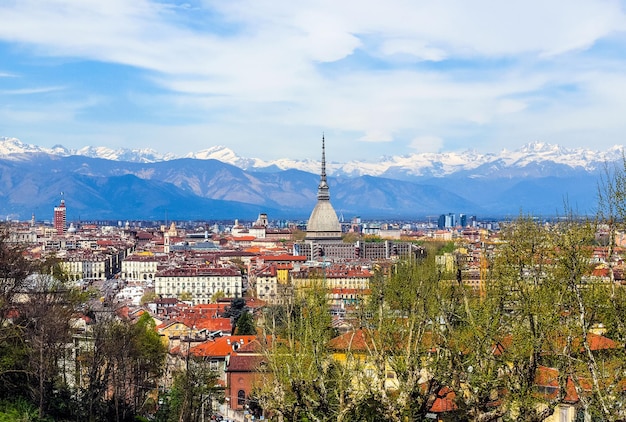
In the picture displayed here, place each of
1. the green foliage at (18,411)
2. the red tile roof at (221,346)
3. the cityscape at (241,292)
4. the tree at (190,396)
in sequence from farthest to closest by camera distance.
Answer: the red tile roof at (221,346)
the cityscape at (241,292)
the tree at (190,396)
the green foliage at (18,411)

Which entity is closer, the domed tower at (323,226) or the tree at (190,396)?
the tree at (190,396)

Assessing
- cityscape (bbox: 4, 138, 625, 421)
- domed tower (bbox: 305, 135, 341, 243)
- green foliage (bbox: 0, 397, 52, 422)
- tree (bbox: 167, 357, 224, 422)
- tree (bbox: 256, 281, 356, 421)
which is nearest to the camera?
tree (bbox: 256, 281, 356, 421)

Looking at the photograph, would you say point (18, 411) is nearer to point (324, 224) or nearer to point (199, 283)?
point (199, 283)

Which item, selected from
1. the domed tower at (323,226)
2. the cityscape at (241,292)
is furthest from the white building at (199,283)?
the domed tower at (323,226)

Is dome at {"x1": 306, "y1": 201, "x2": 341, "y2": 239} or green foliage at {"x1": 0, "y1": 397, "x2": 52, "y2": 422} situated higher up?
dome at {"x1": 306, "y1": 201, "x2": 341, "y2": 239}

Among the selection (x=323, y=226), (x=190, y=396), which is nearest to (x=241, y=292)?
(x=323, y=226)

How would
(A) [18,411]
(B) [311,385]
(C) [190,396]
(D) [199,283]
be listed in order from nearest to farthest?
(B) [311,385] < (A) [18,411] < (C) [190,396] < (D) [199,283]

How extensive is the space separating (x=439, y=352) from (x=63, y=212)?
16794 cm

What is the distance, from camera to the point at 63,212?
176125 millimetres

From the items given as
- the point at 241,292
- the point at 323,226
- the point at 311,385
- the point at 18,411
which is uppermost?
the point at 323,226

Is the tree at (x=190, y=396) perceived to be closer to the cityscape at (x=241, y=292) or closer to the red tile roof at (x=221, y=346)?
the cityscape at (x=241, y=292)

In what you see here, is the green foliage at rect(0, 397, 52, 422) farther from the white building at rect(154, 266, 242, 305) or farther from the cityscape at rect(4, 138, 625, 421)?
the white building at rect(154, 266, 242, 305)

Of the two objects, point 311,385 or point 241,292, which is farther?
point 241,292

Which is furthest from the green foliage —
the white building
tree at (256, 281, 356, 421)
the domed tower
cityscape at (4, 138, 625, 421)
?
the domed tower
